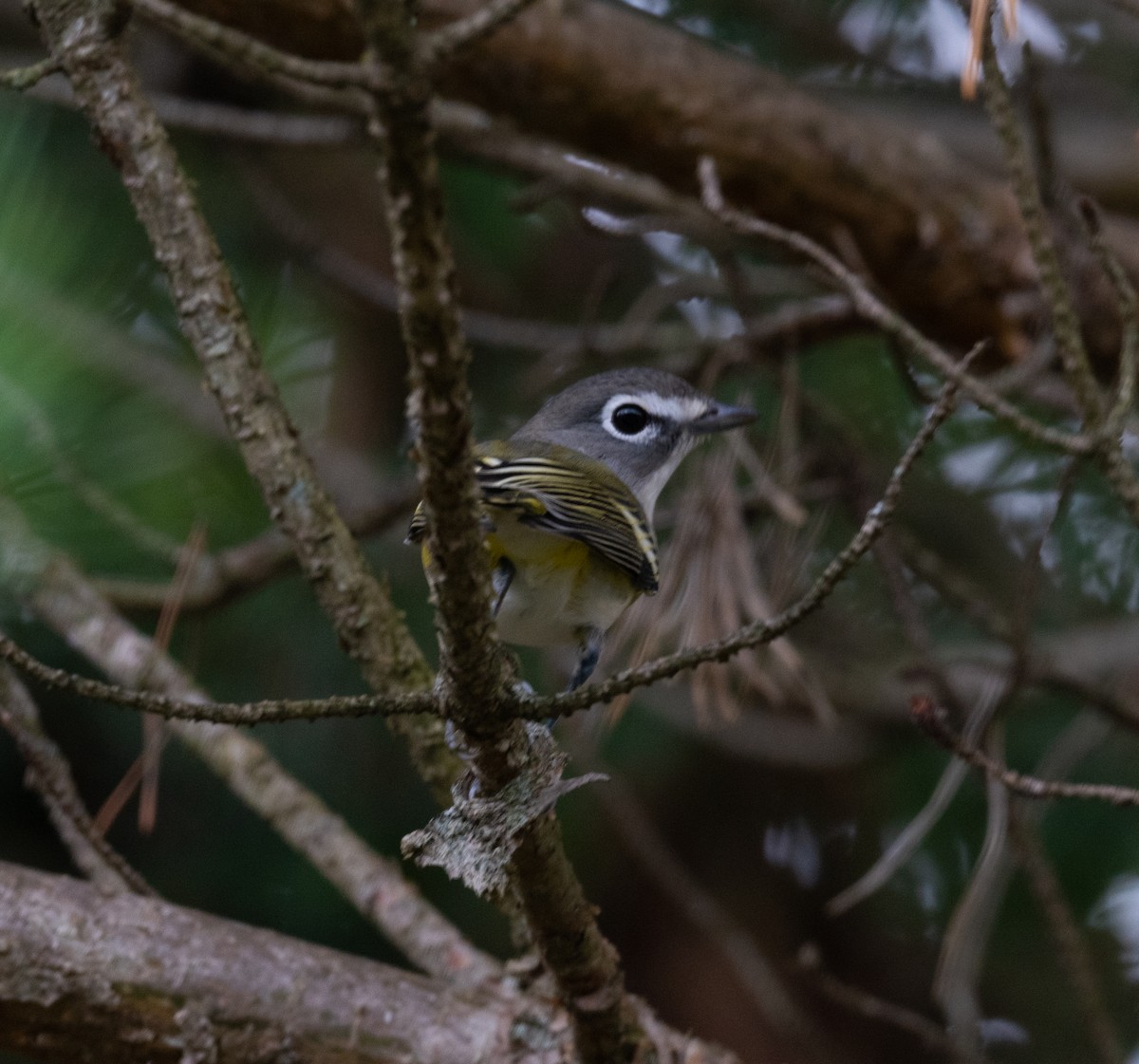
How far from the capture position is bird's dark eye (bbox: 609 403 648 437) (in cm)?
270

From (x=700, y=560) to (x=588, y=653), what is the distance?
0.50m

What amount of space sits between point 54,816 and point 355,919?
1240 mm

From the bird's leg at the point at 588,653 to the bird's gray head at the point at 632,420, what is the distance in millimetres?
582

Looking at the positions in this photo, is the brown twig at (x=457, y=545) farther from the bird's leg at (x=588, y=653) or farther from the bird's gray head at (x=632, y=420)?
the bird's gray head at (x=632, y=420)

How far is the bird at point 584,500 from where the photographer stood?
1.79m

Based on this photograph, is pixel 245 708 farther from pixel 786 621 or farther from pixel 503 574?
pixel 503 574

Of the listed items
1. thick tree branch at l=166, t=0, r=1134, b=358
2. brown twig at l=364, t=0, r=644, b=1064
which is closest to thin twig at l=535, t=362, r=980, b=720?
brown twig at l=364, t=0, r=644, b=1064

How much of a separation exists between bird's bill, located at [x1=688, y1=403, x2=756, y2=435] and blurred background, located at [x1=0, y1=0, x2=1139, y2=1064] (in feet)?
0.38

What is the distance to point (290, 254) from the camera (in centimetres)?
378

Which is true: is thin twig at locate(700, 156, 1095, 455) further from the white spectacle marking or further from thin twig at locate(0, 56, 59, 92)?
thin twig at locate(0, 56, 59, 92)

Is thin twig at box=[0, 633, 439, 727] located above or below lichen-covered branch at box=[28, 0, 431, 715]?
below

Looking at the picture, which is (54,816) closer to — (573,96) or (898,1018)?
(898,1018)

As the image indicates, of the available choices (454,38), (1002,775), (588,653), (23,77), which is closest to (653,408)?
(588,653)

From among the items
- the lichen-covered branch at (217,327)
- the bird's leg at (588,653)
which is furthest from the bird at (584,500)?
the lichen-covered branch at (217,327)
